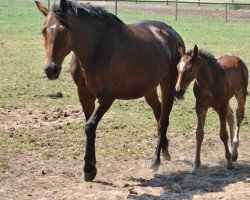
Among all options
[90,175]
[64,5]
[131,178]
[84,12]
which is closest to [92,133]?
[90,175]

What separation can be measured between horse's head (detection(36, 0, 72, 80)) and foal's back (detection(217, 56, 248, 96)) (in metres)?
2.38

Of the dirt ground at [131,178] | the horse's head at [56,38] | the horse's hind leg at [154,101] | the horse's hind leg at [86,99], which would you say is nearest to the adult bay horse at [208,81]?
the dirt ground at [131,178]

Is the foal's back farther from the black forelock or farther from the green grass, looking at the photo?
the black forelock

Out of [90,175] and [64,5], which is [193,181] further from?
[64,5]

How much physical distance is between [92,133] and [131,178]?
2.75 feet

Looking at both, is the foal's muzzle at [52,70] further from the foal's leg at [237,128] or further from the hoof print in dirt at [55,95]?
the hoof print in dirt at [55,95]

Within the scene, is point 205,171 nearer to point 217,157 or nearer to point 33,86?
point 217,157

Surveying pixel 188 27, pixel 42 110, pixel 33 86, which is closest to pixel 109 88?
pixel 42 110

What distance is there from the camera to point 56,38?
6.04m

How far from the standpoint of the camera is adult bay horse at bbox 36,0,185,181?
6113mm

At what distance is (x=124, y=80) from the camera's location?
6984 millimetres

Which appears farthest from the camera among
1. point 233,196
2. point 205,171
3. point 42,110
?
point 42,110

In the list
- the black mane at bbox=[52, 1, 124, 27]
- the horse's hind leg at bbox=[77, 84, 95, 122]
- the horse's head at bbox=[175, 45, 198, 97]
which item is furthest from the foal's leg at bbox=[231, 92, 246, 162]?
the black mane at bbox=[52, 1, 124, 27]

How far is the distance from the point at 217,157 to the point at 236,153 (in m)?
0.36
